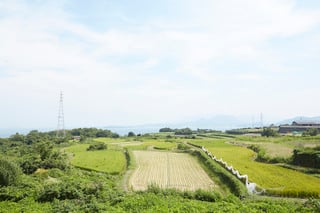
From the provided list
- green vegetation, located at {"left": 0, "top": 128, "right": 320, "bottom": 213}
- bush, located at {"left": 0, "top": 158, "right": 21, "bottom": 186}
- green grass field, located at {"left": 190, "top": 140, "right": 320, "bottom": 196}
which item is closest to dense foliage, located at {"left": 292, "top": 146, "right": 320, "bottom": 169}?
green vegetation, located at {"left": 0, "top": 128, "right": 320, "bottom": 213}

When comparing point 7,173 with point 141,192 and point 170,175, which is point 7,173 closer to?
point 141,192

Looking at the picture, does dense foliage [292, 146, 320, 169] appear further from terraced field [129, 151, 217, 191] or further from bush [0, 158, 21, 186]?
bush [0, 158, 21, 186]

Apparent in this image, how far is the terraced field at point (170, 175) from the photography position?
25.9m

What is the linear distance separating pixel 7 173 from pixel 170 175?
14774 millimetres

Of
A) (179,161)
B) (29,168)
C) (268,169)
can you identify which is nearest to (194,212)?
(268,169)

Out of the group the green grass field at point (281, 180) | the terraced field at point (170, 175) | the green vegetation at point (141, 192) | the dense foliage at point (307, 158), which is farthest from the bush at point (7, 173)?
the dense foliage at point (307, 158)

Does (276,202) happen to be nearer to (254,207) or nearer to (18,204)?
(254,207)

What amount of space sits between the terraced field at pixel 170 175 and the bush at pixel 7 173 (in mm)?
9212

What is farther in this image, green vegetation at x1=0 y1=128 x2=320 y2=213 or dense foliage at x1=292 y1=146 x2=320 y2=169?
dense foliage at x1=292 y1=146 x2=320 y2=169

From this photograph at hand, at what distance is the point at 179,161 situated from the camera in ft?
132

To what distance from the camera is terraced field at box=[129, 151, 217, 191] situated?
1020 inches

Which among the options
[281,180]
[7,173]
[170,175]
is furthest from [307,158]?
[7,173]

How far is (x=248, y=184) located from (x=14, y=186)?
17513mm

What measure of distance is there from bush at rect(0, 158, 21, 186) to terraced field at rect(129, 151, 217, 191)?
30.2 feet
